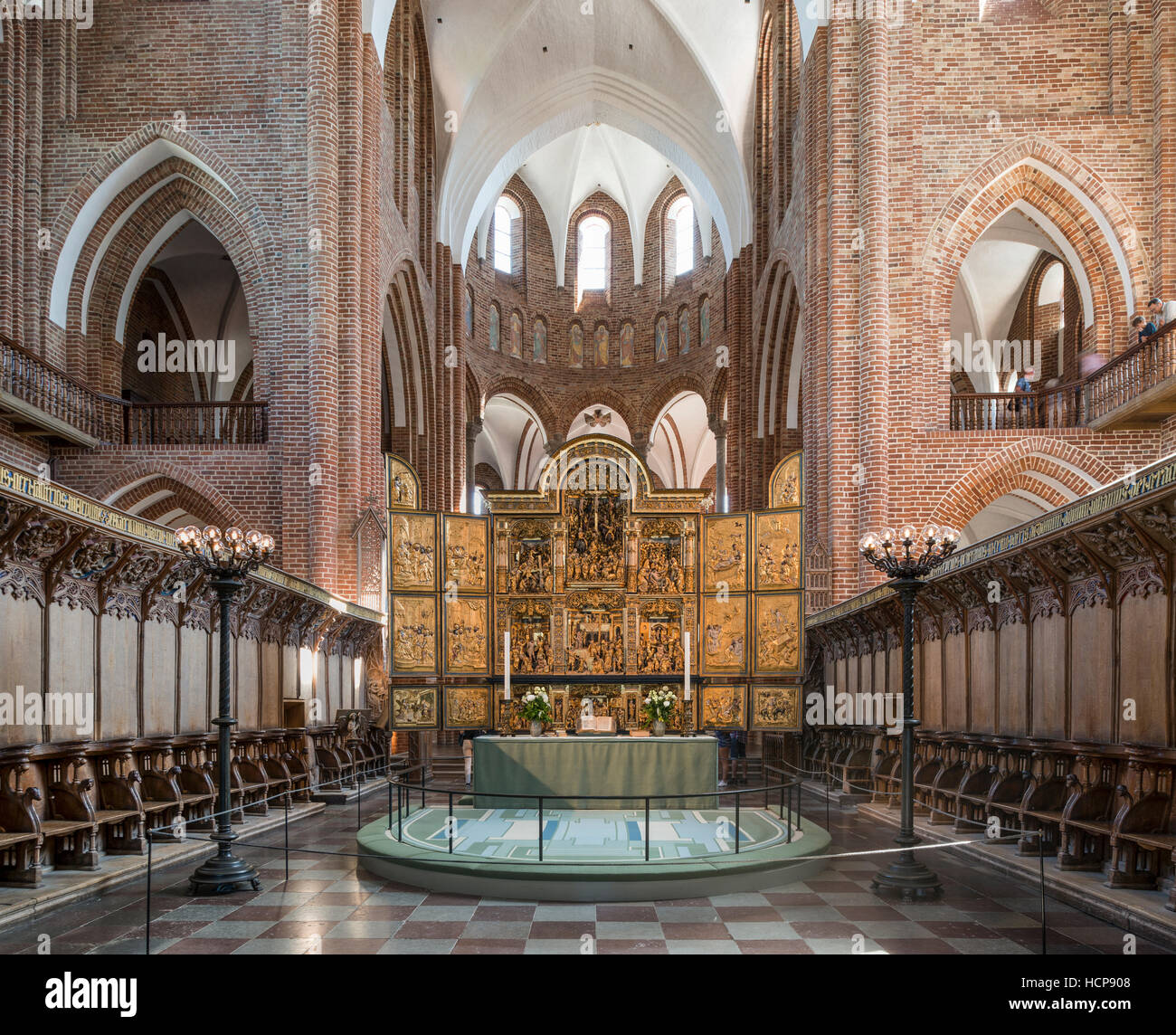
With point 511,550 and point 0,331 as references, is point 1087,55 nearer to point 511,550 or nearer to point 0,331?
point 511,550

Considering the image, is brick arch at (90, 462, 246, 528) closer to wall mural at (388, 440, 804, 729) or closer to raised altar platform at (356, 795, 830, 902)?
wall mural at (388, 440, 804, 729)

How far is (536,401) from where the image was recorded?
40062 millimetres

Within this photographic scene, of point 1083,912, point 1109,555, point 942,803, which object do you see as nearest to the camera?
point 1083,912

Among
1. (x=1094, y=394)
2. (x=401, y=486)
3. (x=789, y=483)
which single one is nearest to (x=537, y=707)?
(x=401, y=486)

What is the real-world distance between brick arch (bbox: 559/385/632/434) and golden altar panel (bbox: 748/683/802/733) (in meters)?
25.1

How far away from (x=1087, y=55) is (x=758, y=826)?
15251 millimetres

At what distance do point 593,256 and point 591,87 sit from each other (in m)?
9.95

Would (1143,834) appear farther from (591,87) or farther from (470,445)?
(470,445)

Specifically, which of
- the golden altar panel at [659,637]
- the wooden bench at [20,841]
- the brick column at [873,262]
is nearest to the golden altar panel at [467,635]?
the golden altar panel at [659,637]

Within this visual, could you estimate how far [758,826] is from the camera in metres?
11.0

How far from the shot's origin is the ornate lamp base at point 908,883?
819 centimetres

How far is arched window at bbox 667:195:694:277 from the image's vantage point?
39.6 metres

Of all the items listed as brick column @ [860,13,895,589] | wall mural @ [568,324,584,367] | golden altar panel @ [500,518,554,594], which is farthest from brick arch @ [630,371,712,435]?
golden altar panel @ [500,518,554,594]

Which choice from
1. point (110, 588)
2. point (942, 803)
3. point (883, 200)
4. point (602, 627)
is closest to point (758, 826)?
point (942, 803)
